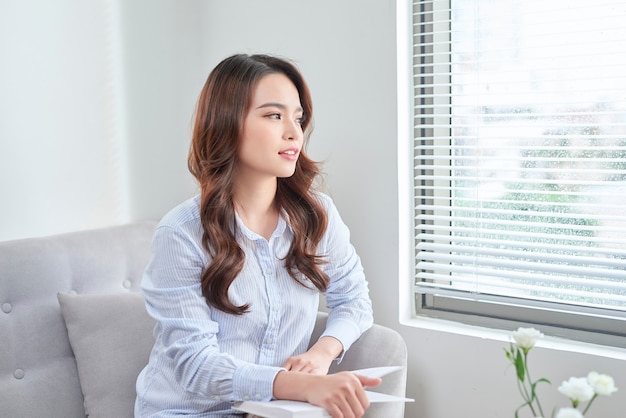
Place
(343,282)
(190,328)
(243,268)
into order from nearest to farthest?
(190,328)
(243,268)
(343,282)

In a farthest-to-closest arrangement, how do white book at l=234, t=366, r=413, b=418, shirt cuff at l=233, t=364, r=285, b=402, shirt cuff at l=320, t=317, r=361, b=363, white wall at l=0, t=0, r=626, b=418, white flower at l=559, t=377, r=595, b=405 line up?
white wall at l=0, t=0, r=626, b=418 → shirt cuff at l=320, t=317, r=361, b=363 → shirt cuff at l=233, t=364, r=285, b=402 → white book at l=234, t=366, r=413, b=418 → white flower at l=559, t=377, r=595, b=405

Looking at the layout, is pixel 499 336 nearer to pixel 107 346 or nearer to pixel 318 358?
pixel 318 358

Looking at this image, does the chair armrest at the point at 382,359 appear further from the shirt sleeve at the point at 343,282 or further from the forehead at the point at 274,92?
the forehead at the point at 274,92

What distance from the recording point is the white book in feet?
4.57

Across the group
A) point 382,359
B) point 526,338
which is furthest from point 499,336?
point 526,338

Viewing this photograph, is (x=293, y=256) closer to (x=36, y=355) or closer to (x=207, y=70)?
(x=36, y=355)

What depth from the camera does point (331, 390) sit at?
4.73 ft

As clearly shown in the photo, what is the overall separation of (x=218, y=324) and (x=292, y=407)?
31cm

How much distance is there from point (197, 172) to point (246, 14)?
825 millimetres

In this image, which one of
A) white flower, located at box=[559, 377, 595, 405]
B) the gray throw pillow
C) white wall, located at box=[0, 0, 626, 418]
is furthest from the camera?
white wall, located at box=[0, 0, 626, 418]

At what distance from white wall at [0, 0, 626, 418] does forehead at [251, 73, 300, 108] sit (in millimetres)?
414

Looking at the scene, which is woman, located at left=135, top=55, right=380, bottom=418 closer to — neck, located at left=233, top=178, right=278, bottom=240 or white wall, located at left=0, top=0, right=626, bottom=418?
neck, located at left=233, top=178, right=278, bottom=240

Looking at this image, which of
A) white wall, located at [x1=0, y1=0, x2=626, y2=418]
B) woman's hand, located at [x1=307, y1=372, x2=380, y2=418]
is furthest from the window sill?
woman's hand, located at [x1=307, y1=372, x2=380, y2=418]

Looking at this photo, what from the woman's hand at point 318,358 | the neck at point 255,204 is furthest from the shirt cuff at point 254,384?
the neck at point 255,204
